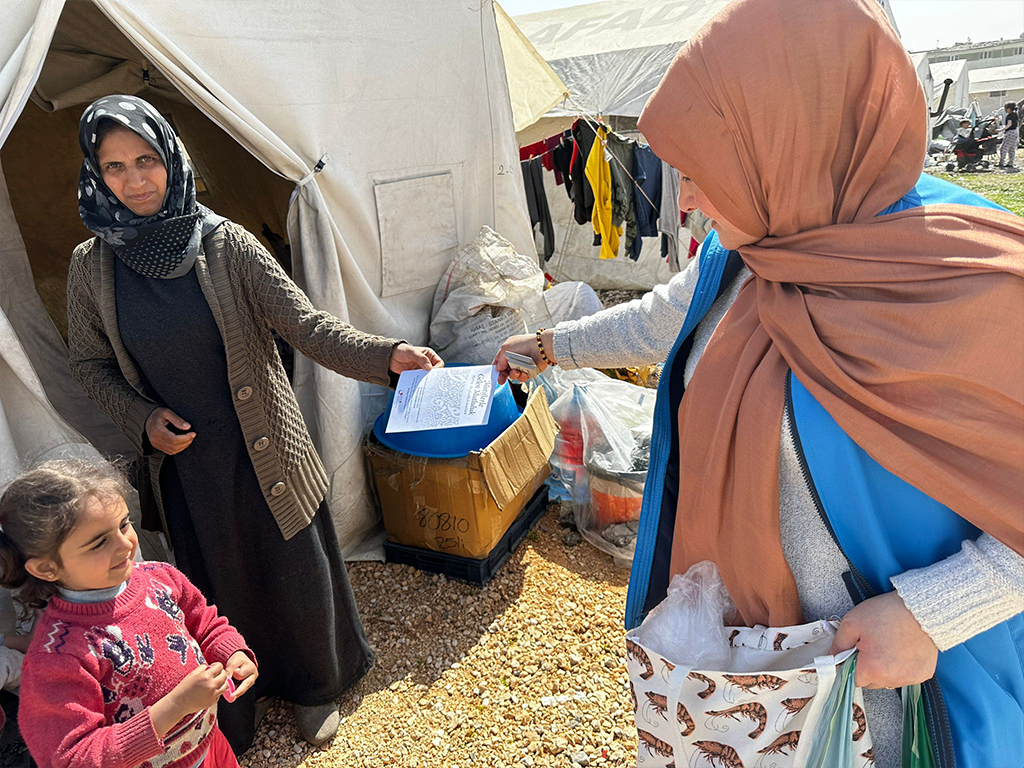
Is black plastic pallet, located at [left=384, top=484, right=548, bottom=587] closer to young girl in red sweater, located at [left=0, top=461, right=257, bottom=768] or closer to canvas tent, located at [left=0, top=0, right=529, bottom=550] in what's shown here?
canvas tent, located at [left=0, top=0, right=529, bottom=550]

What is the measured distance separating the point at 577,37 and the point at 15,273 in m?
9.59

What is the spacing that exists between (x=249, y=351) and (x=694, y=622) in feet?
5.14

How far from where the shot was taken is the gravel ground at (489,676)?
2539mm

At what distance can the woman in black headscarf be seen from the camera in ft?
6.54

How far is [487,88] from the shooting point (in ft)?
14.6

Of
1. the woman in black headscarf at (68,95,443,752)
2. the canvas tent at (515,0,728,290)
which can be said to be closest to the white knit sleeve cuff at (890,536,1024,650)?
the woman in black headscarf at (68,95,443,752)

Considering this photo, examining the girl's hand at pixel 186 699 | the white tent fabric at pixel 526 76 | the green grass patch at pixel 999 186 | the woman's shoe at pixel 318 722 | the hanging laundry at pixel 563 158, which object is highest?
the white tent fabric at pixel 526 76

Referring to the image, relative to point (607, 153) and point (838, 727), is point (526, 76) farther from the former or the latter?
point (838, 727)

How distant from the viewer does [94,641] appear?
60.1 inches

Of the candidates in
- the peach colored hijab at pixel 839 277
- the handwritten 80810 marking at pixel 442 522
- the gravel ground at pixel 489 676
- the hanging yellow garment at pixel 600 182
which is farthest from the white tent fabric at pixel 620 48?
the peach colored hijab at pixel 839 277

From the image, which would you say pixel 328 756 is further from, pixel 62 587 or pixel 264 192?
pixel 264 192

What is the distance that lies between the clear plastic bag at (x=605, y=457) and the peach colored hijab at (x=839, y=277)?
2258 mm

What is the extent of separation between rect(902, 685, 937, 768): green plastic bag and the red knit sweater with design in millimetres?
1526

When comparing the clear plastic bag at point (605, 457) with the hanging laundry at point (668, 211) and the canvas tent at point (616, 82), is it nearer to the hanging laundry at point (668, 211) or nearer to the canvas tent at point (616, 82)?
the hanging laundry at point (668, 211)
